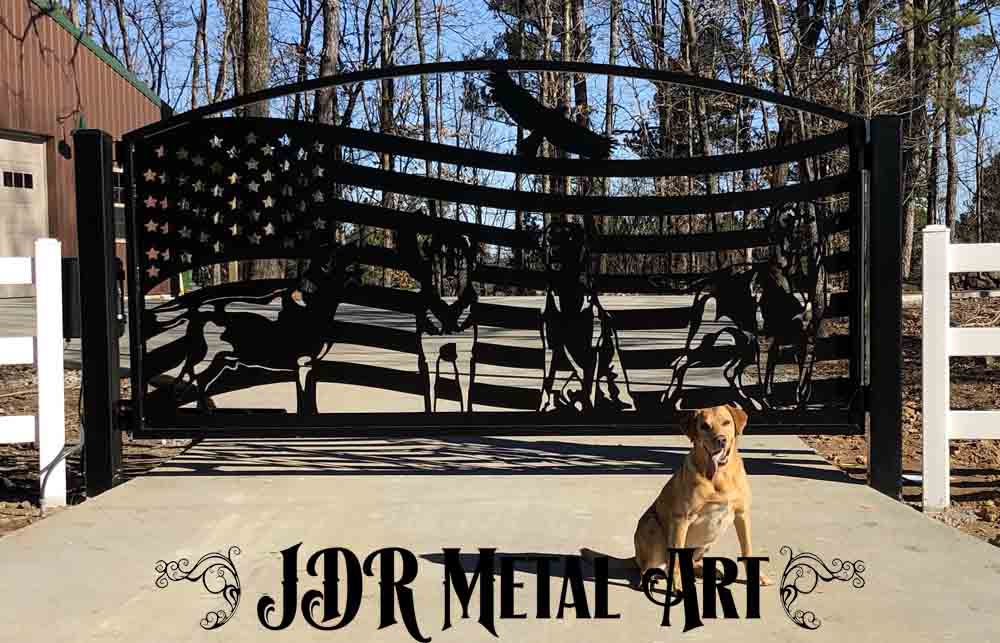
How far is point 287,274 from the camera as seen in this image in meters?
6.45

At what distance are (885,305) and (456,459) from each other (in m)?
2.68

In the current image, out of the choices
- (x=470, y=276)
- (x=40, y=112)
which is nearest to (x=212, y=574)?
(x=470, y=276)

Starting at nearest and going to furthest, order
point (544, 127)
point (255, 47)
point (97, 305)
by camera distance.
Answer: point (97, 305)
point (544, 127)
point (255, 47)

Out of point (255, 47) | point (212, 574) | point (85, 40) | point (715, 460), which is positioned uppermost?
point (85, 40)

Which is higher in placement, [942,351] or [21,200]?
[21,200]

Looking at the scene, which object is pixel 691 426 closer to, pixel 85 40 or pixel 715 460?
pixel 715 460

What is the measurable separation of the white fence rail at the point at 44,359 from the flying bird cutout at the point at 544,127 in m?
2.59

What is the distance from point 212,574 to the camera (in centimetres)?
376

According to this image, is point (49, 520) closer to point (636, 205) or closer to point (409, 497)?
point (409, 497)

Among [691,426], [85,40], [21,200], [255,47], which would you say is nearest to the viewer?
[691,426]

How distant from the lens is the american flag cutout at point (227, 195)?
5.29 meters

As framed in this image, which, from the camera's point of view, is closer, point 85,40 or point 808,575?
point 808,575

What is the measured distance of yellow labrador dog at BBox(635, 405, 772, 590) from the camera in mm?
3148

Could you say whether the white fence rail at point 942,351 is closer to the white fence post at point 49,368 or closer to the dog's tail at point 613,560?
the dog's tail at point 613,560
